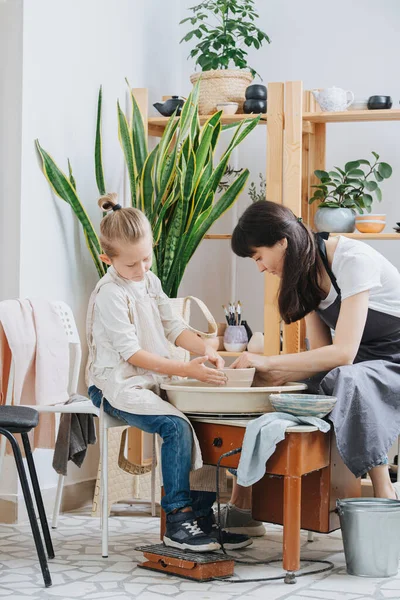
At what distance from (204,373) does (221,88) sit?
1.78 meters

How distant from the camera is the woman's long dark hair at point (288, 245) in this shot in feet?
9.18

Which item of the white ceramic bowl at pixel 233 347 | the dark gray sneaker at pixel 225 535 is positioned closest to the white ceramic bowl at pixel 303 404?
the dark gray sneaker at pixel 225 535

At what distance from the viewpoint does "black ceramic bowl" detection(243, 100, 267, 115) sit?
12.8ft

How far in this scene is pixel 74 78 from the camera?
12.0 feet

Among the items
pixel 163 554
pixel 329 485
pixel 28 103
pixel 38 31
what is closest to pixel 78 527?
pixel 163 554

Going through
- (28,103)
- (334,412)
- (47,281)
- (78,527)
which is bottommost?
(78,527)

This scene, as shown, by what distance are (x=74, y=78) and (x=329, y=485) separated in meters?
1.99

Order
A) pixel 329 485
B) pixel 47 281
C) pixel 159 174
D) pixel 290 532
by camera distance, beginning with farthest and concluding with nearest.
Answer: pixel 159 174 → pixel 47 281 → pixel 329 485 → pixel 290 532

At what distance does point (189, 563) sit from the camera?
2520mm

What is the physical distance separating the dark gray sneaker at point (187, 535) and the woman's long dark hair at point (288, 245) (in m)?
0.75

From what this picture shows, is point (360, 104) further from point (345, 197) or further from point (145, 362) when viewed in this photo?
point (145, 362)

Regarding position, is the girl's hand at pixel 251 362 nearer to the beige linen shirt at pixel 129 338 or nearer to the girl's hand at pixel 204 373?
the girl's hand at pixel 204 373

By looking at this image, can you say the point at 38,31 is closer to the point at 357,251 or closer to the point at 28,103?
the point at 28,103

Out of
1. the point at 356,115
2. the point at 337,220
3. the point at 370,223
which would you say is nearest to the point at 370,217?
the point at 370,223
